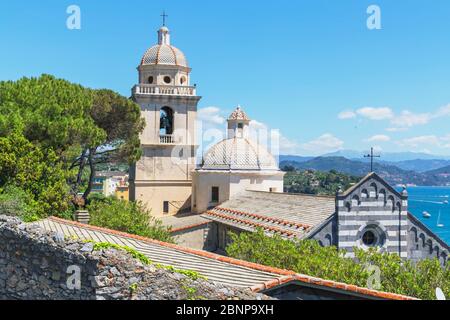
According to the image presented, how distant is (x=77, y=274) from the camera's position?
10297 millimetres

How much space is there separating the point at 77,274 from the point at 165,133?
30.8 metres

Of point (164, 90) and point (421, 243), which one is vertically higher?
point (164, 90)

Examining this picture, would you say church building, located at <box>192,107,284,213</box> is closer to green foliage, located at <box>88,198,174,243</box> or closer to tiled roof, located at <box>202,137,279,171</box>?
tiled roof, located at <box>202,137,279,171</box>

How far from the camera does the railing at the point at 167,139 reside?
131 ft

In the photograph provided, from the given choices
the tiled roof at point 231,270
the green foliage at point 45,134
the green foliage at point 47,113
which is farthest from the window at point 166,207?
the tiled roof at point 231,270

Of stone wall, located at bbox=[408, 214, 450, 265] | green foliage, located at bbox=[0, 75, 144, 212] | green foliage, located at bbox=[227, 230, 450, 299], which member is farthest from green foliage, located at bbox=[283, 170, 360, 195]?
green foliage, located at bbox=[227, 230, 450, 299]

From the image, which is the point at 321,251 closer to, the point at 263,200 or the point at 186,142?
the point at 263,200

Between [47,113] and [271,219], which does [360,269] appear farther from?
[47,113]

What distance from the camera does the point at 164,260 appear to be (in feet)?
39.0

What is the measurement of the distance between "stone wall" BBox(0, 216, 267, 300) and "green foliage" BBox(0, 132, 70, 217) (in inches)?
349

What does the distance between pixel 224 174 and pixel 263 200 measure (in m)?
5.68

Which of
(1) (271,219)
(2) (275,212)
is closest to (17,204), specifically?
(1) (271,219)

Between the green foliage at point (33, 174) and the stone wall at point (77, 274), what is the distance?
8862 mm

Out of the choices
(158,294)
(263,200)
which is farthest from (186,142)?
(158,294)
